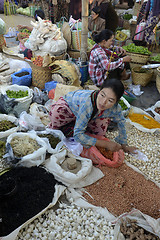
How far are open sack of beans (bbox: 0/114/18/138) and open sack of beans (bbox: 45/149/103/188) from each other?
24.7 inches

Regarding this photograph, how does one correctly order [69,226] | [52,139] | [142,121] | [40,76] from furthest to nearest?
[40,76], [142,121], [52,139], [69,226]

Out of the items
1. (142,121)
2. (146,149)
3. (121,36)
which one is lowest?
(146,149)

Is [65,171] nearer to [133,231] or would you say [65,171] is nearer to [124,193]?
[124,193]

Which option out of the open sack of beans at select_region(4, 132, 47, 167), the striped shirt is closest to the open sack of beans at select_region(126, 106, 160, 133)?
the striped shirt

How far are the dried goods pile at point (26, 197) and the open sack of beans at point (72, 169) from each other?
0.10 meters

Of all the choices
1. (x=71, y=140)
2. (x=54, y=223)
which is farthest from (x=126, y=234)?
(x=71, y=140)

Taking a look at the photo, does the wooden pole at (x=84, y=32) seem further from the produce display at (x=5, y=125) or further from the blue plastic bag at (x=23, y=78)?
the produce display at (x=5, y=125)

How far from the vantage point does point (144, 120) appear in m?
3.27

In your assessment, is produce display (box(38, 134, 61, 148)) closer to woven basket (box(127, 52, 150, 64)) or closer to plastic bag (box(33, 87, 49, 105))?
plastic bag (box(33, 87, 49, 105))

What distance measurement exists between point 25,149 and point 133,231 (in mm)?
1365

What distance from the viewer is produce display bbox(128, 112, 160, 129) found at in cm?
315

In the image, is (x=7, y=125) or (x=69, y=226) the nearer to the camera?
(x=69, y=226)

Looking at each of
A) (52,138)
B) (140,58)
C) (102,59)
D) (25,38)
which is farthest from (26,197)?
(25,38)

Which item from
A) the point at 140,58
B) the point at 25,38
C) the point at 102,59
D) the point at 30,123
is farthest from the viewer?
the point at 25,38
